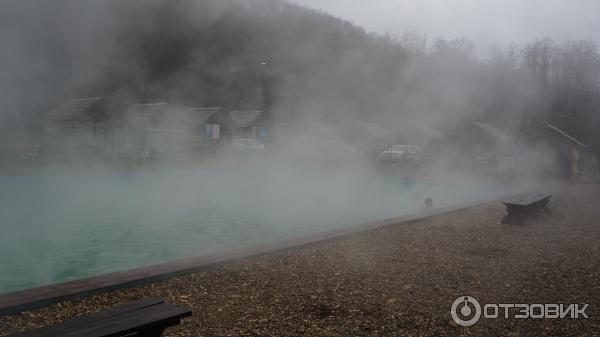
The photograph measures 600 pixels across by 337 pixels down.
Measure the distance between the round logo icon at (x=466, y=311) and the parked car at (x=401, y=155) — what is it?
14.0 metres

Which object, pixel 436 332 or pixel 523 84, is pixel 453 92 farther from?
pixel 436 332

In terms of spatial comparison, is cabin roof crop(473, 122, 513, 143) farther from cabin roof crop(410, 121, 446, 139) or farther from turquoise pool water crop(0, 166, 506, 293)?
turquoise pool water crop(0, 166, 506, 293)

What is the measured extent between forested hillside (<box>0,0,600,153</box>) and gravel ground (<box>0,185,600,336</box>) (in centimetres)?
178

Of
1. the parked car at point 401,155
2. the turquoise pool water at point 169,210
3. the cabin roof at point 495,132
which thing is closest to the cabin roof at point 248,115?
the turquoise pool water at point 169,210

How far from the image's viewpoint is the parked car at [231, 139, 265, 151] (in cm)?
1652

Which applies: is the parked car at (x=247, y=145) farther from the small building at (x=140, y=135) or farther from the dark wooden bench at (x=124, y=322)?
the dark wooden bench at (x=124, y=322)

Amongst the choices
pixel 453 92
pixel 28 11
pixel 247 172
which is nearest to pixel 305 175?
pixel 247 172

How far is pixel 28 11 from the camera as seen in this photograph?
92.7 inches

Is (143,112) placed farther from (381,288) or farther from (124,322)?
(124,322)

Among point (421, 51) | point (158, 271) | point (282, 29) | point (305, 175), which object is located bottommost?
point (158, 271)

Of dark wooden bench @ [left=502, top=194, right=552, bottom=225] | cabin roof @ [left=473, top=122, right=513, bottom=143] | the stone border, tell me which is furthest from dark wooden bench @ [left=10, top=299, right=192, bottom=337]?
cabin roof @ [left=473, top=122, right=513, bottom=143]

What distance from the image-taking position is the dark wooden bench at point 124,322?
88.8 inches

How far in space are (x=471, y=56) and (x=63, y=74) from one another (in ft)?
26.0

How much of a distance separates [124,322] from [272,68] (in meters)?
4.64
